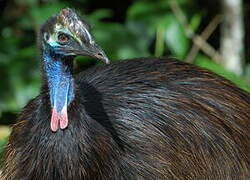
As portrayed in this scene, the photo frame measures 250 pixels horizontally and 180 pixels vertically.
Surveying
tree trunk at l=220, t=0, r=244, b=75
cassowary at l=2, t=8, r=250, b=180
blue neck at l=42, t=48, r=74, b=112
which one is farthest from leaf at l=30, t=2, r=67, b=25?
blue neck at l=42, t=48, r=74, b=112

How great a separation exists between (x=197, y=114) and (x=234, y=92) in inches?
13.1

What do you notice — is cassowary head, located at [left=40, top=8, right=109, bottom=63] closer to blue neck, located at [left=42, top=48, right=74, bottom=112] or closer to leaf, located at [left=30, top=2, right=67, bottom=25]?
blue neck, located at [left=42, top=48, right=74, bottom=112]

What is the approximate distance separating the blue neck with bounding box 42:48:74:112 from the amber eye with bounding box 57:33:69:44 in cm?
9

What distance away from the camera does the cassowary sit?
148 inches

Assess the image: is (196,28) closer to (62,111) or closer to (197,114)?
(197,114)

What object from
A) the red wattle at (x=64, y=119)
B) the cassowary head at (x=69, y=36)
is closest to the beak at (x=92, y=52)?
the cassowary head at (x=69, y=36)

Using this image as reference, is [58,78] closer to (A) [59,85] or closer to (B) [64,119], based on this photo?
(A) [59,85]

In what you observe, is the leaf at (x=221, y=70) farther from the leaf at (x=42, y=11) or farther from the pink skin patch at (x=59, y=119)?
the pink skin patch at (x=59, y=119)

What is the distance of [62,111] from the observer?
12.4ft

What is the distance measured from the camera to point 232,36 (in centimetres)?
670

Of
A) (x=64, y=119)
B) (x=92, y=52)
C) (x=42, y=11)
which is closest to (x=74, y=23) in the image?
(x=92, y=52)

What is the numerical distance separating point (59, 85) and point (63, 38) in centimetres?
24

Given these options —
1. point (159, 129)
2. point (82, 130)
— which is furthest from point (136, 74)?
point (82, 130)

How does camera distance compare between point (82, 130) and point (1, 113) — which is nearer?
point (82, 130)
